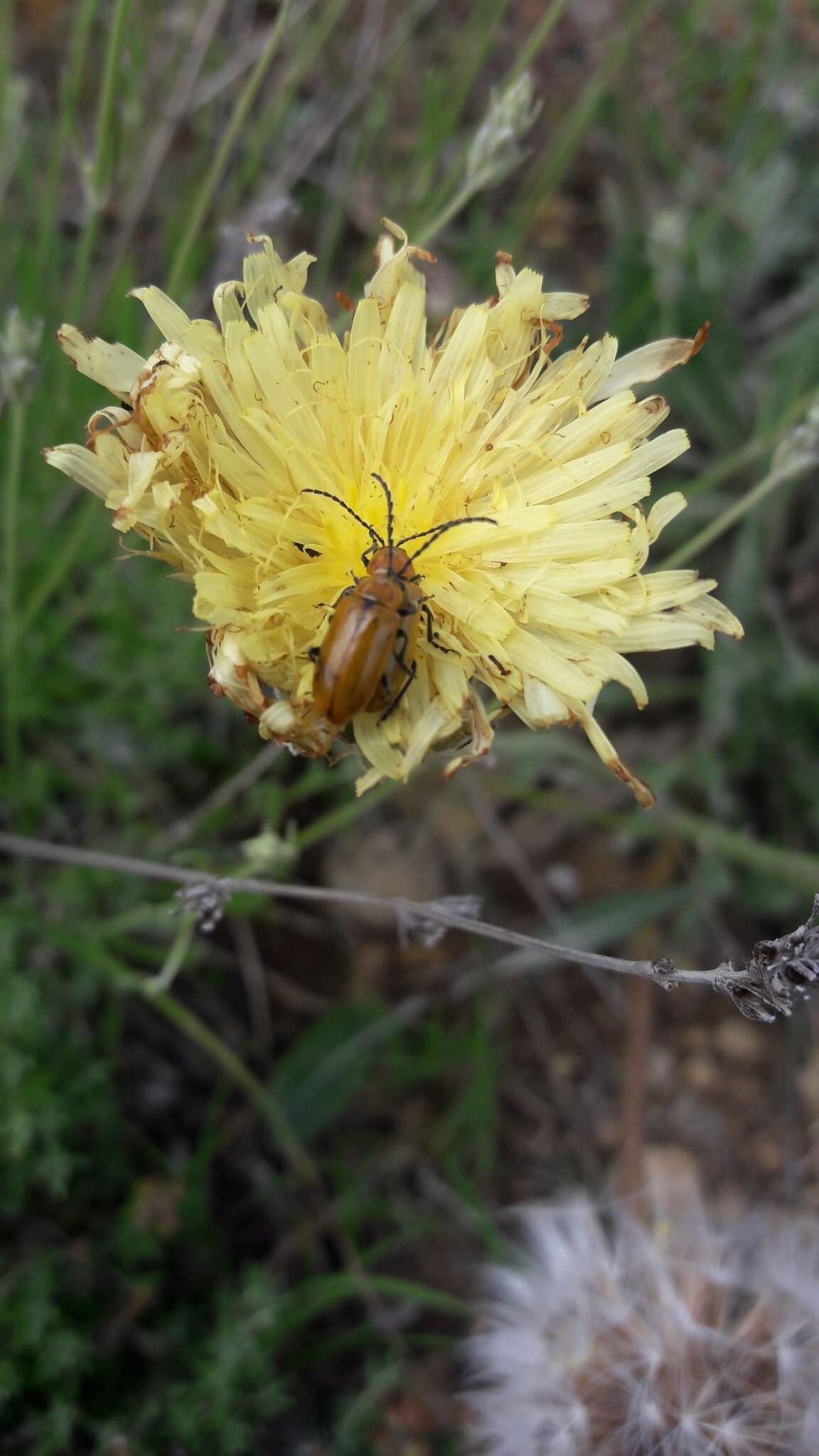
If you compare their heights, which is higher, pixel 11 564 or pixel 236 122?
pixel 236 122

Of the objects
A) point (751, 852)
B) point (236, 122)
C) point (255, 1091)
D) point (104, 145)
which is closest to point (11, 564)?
point (104, 145)

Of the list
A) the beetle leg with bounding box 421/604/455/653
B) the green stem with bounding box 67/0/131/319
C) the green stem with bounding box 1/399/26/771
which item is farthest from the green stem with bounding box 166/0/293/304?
the beetle leg with bounding box 421/604/455/653

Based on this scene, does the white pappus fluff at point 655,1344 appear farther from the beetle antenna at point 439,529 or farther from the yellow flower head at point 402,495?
the beetle antenna at point 439,529

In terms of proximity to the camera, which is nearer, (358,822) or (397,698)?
(397,698)

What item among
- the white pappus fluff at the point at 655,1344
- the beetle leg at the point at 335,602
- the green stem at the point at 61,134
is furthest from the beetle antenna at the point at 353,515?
the white pappus fluff at the point at 655,1344

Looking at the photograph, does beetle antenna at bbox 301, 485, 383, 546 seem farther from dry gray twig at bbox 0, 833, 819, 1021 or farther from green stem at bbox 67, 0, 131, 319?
green stem at bbox 67, 0, 131, 319

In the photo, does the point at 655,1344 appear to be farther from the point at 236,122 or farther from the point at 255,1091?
the point at 236,122
